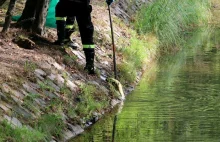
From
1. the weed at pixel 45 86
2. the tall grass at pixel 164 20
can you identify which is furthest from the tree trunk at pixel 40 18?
the tall grass at pixel 164 20

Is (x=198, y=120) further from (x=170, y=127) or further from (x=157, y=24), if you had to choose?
(x=157, y=24)

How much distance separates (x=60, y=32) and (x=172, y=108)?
9.80 feet

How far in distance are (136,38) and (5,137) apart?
1125 centimetres

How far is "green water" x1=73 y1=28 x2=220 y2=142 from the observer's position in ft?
36.8

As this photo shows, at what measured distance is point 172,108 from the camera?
525 inches

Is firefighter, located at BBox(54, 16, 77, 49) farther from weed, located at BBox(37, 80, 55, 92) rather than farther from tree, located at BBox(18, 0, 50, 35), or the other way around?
Result: weed, located at BBox(37, 80, 55, 92)

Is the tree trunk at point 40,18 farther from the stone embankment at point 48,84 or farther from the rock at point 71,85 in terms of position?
the rock at point 71,85

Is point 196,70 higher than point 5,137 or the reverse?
the reverse

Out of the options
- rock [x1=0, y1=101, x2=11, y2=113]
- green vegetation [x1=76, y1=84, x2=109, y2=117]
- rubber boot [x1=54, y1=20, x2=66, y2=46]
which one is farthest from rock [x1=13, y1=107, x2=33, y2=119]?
rubber boot [x1=54, y1=20, x2=66, y2=46]

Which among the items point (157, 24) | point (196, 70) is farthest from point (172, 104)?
point (157, 24)

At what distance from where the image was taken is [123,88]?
605 inches

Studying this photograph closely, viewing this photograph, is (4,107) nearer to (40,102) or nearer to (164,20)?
(40,102)

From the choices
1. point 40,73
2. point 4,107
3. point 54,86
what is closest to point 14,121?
point 4,107

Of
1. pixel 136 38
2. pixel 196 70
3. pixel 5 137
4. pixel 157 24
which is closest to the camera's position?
pixel 5 137
